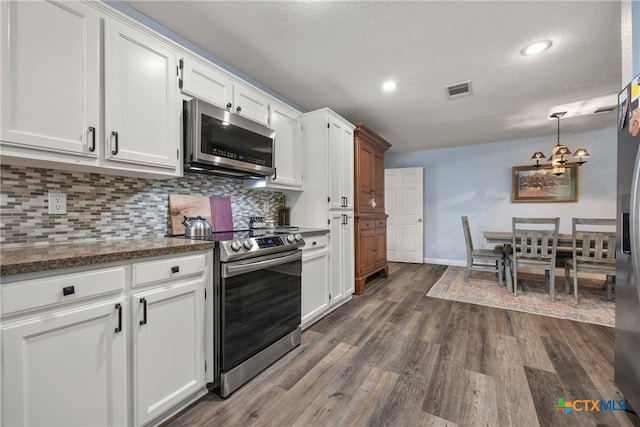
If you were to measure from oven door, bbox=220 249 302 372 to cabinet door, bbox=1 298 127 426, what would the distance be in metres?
0.52

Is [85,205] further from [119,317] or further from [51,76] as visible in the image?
[119,317]

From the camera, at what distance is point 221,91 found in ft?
6.72

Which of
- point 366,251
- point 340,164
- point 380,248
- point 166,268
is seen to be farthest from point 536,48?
point 166,268

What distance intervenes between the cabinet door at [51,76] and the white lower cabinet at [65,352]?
0.71 m

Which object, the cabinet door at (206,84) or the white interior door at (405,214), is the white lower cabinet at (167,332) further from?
the white interior door at (405,214)

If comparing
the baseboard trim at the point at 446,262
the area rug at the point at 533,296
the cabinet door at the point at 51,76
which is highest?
the cabinet door at the point at 51,76

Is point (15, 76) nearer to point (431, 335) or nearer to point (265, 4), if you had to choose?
point (265, 4)

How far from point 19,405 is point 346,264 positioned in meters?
2.65

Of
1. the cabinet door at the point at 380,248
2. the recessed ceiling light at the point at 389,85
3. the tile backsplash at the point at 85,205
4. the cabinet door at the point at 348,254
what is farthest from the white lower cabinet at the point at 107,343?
the cabinet door at the point at 380,248

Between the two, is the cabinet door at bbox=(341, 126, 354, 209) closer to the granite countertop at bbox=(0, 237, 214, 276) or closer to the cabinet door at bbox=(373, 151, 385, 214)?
the cabinet door at bbox=(373, 151, 385, 214)

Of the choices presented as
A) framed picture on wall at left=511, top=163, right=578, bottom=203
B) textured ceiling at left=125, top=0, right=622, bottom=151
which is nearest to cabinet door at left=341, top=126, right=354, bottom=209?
textured ceiling at left=125, top=0, right=622, bottom=151

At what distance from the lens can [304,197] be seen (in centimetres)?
303

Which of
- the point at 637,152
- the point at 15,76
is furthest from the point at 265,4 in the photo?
the point at 637,152

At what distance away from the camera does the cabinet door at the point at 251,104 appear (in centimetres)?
218
